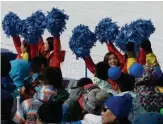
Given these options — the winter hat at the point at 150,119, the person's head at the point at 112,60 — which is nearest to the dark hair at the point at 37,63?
the person's head at the point at 112,60

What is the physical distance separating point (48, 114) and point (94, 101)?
48 centimetres

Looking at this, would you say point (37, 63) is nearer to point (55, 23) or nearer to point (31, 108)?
point (55, 23)

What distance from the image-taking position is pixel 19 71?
562 centimetres

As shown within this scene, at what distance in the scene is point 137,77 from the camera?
17.4 feet

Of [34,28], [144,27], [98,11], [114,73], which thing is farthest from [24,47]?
[98,11]

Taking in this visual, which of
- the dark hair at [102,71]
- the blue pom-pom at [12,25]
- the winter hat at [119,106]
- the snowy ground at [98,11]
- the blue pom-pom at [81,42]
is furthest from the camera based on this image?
the snowy ground at [98,11]

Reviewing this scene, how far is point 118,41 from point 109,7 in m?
5.52

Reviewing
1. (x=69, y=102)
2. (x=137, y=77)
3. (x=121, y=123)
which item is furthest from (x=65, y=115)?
(x=137, y=77)

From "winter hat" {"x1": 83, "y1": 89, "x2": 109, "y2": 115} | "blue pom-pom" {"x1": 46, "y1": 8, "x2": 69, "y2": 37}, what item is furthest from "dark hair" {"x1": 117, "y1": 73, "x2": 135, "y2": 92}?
"blue pom-pom" {"x1": 46, "y1": 8, "x2": 69, "y2": 37}

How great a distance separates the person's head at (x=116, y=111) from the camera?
404cm

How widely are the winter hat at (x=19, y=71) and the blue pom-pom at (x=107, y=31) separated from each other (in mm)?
1192

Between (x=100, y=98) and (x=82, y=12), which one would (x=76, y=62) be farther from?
(x=100, y=98)

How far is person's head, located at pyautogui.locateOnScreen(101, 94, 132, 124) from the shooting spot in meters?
4.04

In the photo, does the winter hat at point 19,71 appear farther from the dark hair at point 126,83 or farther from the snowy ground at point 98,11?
the snowy ground at point 98,11
